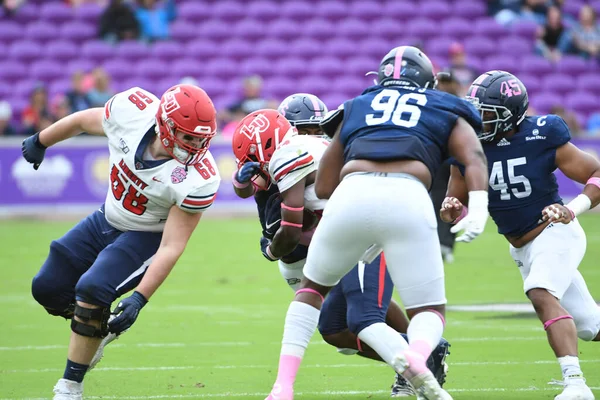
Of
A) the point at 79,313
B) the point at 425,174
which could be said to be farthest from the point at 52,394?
the point at 425,174

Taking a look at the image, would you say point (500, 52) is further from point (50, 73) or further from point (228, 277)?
point (228, 277)

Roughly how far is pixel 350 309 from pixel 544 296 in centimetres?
102

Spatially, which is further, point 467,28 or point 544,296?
point 467,28

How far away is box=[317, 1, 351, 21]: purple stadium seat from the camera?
18.6 metres

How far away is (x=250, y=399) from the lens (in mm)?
5035

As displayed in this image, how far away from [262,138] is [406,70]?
1036mm

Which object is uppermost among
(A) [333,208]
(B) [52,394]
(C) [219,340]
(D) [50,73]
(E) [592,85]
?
(A) [333,208]

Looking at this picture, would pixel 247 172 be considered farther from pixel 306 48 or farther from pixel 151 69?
pixel 306 48

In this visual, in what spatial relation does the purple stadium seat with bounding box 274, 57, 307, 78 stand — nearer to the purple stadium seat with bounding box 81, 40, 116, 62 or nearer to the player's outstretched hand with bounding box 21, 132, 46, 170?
the purple stadium seat with bounding box 81, 40, 116, 62

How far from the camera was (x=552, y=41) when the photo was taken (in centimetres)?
1817

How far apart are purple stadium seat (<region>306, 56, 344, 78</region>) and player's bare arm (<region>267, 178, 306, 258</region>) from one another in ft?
42.8

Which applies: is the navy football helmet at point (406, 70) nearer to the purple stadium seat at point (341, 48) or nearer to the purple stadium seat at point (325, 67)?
the purple stadium seat at point (325, 67)

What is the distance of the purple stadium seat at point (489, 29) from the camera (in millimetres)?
18422

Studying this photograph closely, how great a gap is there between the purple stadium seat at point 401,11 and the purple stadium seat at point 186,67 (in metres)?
3.74
